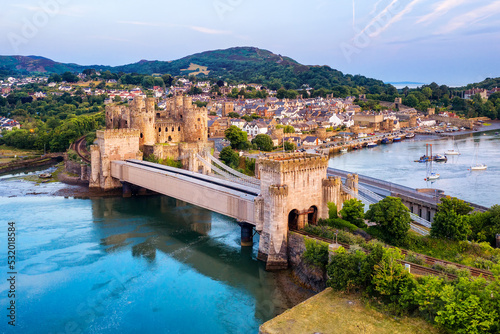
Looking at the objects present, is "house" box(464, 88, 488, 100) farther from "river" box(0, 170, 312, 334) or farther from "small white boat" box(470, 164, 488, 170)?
"river" box(0, 170, 312, 334)

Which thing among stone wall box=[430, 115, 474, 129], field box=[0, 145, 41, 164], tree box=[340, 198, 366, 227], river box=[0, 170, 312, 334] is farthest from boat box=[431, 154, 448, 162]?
field box=[0, 145, 41, 164]

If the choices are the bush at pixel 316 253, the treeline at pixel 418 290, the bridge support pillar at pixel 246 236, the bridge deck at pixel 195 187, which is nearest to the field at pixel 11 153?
the bridge deck at pixel 195 187

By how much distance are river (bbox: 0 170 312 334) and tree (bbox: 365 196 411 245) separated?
15.0 ft

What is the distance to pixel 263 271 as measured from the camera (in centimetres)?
1948

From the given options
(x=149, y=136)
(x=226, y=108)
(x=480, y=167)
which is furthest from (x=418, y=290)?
(x=226, y=108)

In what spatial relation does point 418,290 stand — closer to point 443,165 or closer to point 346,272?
point 346,272

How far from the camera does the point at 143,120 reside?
123ft

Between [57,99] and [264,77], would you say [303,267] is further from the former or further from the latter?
[264,77]

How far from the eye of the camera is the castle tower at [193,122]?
40.0m

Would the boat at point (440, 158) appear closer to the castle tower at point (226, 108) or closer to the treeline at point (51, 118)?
the castle tower at point (226, 108)

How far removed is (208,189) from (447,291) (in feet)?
44.3

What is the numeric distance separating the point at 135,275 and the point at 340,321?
10007 millimetres

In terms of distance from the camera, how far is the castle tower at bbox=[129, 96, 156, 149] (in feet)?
122

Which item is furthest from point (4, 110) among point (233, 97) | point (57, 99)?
point (233, 97)
